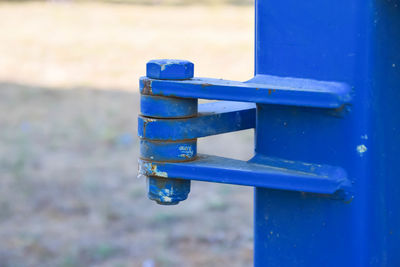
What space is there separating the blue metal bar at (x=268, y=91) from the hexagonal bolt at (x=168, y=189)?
0.15 meters

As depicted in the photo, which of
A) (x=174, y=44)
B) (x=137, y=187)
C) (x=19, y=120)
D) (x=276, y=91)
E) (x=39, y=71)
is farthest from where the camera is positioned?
(x=174, y=44)

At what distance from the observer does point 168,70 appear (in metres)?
0.92

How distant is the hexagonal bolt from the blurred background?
7.27 feet

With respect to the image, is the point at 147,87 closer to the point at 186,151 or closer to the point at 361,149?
the point at 186,151

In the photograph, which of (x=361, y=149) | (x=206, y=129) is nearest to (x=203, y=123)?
(x=206, y=129)

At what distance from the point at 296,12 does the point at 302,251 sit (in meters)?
0.37

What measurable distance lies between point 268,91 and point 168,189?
0.23 m

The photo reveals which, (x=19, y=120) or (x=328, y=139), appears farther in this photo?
(x=19, y=120)

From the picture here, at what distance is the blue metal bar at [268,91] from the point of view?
86 centimetres

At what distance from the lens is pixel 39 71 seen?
24.6 ft

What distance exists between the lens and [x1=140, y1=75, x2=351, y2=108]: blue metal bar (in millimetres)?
856

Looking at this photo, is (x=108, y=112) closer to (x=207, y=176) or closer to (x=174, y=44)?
(x=174, y=44)

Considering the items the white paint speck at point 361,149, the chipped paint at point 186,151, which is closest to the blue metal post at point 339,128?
the white paint speck at point 361,149

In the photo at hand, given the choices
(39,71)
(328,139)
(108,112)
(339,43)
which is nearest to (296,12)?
(339,43)
